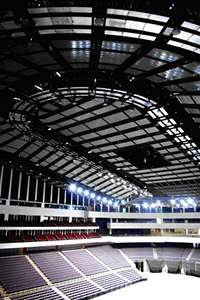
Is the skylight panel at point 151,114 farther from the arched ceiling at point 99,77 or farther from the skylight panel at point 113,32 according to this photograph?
the skylight panel at point 113,32

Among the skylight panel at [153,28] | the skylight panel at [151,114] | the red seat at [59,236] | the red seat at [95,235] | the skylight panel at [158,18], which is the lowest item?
the red seat at [95,235]

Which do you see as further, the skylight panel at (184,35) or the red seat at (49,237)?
the red seat at (49,237)

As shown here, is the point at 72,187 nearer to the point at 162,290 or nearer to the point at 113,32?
the point at 162,290

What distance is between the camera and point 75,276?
31281mm

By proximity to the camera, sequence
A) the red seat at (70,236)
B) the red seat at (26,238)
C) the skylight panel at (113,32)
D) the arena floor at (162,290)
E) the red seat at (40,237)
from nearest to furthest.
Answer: the skylight panel at (113,32)
the arena floor at (162,290)
the red seat at (26,238)
the red seat at (40,237)
the red seat at (70,236)

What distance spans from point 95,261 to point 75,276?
7129 mm

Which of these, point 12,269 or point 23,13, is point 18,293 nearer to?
Answer: point 12,269

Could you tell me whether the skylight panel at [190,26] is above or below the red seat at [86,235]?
above

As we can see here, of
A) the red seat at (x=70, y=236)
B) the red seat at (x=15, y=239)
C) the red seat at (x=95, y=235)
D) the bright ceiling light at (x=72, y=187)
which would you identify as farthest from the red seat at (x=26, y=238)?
the red seat at (x=95, y=235)

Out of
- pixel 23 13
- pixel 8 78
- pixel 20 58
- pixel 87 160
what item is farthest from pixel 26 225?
pixel 23 13

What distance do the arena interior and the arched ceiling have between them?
6 cm

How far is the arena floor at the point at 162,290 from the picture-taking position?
89.1 ft

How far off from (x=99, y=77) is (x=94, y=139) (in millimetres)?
11556

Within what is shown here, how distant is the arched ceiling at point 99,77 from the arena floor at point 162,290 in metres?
16.3
